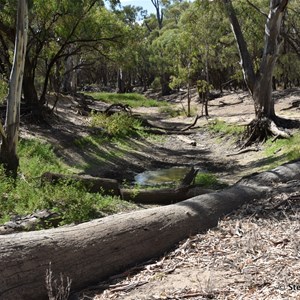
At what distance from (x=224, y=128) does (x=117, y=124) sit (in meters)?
5.20

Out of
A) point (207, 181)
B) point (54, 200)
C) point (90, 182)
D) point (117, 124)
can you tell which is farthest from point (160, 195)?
point (117, 124)

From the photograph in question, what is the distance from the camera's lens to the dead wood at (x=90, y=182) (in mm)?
10287

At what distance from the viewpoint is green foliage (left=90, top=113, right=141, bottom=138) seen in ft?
65.5

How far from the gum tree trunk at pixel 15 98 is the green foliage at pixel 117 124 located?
9.34m

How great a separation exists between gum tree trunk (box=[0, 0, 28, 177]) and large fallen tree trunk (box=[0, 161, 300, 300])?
16.6ft

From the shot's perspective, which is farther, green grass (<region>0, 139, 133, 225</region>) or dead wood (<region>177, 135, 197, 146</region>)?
dead wood (<region>177, 135, 197, 146</region>)

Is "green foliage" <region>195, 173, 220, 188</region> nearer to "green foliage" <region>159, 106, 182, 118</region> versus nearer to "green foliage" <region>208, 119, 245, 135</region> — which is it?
"green foliage" <region>208, 119, 245, 135</region>

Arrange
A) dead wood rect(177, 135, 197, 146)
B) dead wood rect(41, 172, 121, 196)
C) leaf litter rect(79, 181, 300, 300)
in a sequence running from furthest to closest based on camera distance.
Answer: dead wood rect(177, 135, 197, 146) < dead wood rect(41, 172, 121, 196) < leaf litter rect(79, 181, 300, 300)

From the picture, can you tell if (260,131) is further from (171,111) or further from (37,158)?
(171,111)

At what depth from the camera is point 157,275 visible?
492 cm

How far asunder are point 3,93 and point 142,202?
8662 mm

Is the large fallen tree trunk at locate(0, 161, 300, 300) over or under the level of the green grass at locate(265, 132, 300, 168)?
over

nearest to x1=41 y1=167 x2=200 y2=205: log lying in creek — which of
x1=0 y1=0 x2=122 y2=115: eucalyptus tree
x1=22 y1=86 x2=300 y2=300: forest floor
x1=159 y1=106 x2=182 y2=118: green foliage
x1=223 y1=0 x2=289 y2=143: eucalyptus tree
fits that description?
x1=22 y1=86 x2=300 y2=300: forest floor

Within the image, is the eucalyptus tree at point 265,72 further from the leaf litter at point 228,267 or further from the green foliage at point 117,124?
the leaf litter at point 228,267
